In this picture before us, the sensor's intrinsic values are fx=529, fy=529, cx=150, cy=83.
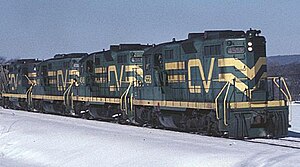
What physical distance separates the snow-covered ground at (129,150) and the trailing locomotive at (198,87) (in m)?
1.07

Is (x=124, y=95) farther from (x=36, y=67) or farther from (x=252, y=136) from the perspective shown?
(x=36, y=67)

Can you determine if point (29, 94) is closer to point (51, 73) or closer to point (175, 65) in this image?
point (51, 73)

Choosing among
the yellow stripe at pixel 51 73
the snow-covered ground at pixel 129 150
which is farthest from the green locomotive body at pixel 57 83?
the snow-covered ground at pixel 129 150

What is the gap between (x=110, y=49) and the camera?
26.1 meters

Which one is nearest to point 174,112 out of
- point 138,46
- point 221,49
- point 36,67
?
point 221,49

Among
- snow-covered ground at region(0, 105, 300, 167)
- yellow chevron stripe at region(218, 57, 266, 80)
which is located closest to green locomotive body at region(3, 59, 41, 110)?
snow-covered ground at region(0, 105, 300, 167)

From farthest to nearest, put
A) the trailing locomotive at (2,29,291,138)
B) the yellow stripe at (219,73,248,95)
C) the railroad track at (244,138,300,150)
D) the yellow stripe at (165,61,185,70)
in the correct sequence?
1. the yellow stripe at (165,61,185,70)
2. the yellow stripe at (219,73,248,95)
3. the trailing locomotive at (2,29,291,138)
4. the railroad track at (244,138,300,150)

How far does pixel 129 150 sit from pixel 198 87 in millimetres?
5038

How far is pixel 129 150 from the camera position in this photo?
14.1m

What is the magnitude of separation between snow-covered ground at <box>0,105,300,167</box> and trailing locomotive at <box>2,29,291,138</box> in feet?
3.51

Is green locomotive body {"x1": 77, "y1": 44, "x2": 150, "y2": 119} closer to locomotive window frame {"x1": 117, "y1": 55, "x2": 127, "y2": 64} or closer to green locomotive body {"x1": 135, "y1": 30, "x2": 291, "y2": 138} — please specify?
locomotive window frame {"x1": 117, "y1": 55, "x2": 127, "y2": 64}

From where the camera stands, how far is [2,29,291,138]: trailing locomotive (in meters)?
16.5

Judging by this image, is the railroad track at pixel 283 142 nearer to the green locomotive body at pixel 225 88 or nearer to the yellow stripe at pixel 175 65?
the green locomotive body at pixel 225 88

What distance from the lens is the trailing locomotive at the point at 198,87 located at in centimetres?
1645
